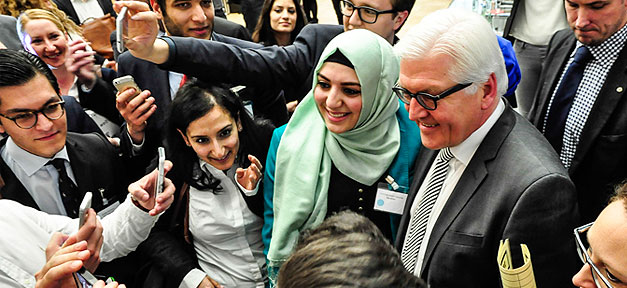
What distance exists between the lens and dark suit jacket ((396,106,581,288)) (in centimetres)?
137

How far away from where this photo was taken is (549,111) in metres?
2.47

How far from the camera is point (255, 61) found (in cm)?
234

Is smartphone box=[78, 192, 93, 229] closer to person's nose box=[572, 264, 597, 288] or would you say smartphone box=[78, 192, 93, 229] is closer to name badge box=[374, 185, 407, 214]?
name badge box=[374, 185, 407, 214]

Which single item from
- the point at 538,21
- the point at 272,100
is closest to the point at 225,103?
the point at 272,100

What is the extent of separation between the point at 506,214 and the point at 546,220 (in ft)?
0.36

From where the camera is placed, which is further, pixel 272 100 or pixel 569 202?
pixel 272 100

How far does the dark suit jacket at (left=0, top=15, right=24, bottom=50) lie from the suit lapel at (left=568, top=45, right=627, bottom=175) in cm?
348

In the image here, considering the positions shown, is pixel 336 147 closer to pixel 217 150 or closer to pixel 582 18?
pixel 217 150

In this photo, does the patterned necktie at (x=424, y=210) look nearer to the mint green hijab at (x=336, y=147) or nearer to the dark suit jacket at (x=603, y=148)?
the mint green hijab at (x=336, y=147)

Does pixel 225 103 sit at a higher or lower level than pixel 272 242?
higher

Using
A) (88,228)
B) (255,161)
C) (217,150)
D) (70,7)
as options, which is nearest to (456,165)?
(255,161)

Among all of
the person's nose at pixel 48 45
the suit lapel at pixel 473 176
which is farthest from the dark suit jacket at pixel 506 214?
the person's nose at pixel 48 45

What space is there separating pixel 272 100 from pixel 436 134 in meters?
1.28

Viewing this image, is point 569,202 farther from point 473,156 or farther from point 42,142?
point 42,142
